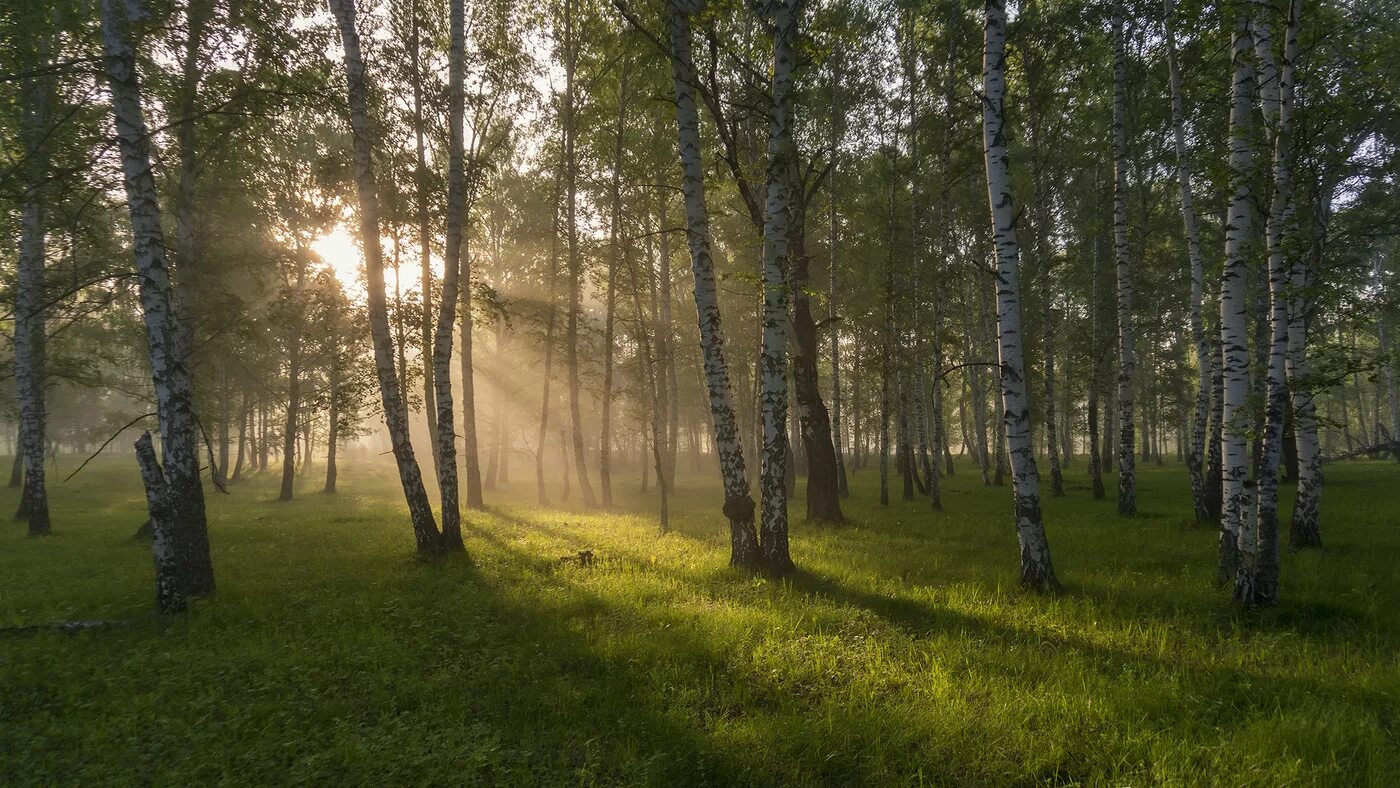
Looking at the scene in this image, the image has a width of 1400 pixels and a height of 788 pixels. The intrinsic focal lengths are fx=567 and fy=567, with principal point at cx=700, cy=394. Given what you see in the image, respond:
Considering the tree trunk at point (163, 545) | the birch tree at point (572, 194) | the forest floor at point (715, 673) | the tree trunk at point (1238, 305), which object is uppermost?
the birch tree at point (572, 194)

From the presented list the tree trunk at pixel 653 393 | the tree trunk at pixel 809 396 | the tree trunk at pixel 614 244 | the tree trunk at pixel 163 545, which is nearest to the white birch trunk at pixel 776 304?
the tree trunk at pixel 809 396

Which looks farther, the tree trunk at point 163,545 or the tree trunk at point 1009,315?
the tree trunk at point 163,545

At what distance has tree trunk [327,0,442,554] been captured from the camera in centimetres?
1006

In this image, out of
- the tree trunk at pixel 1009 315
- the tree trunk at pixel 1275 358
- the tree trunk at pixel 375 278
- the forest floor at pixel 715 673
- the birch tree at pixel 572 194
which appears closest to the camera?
the forest floor at pixel 715 673

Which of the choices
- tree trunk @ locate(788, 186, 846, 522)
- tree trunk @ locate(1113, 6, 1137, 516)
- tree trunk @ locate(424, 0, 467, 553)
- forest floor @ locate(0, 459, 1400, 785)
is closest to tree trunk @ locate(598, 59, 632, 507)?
tree trunk @ locate(788, 186, 846, 522)

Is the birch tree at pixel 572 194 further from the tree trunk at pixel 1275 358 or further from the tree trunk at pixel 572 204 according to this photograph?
the tree trunk at pixel 1275 358

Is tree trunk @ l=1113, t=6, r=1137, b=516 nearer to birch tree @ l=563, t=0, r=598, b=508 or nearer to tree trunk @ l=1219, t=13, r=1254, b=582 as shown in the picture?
tree trunk @ l=1219, t=13, r=1254, b=582

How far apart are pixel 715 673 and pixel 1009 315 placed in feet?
19.3

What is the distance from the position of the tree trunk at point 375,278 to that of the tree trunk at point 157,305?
2750 millimetres

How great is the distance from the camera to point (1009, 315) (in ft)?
25.0

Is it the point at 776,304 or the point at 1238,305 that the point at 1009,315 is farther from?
the point at 776,304

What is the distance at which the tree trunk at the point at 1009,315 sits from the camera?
7637mm

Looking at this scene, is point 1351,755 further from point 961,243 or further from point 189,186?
point 961,243

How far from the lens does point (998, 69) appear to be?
25.6 feet
